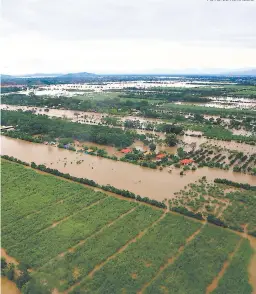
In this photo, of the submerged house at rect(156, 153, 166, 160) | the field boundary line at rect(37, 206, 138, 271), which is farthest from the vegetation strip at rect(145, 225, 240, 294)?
the submerged house at rect(156, 153, 166, 160)

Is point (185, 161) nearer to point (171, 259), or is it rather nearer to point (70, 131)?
point (171, 259)

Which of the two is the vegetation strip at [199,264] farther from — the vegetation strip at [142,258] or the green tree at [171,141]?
the green tree at [171,141]

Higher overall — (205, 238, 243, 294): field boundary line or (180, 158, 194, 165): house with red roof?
(180, 158, 194, 165): house with red roof

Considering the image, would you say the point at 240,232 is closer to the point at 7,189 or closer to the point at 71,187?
the point at 71,187

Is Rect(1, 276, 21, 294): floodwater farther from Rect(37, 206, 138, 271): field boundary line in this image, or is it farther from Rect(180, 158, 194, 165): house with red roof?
Rect(180, 158, 194, 165): house with red roof

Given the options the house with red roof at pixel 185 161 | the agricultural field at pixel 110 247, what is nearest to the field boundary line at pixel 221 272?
the agricultural field at pixel 110 247

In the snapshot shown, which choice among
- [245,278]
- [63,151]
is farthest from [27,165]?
[245,278]

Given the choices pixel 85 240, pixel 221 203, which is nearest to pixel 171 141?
pixel 221 203
